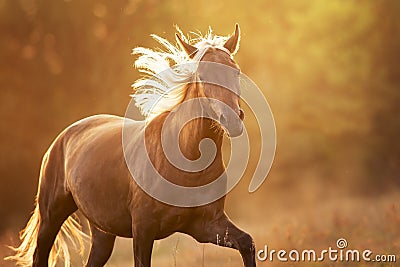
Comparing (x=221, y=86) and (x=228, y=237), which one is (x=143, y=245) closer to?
(x=228, y=237)

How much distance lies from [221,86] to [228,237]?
43.5 inches

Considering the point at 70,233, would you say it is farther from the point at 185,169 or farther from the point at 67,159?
the point at 185,169

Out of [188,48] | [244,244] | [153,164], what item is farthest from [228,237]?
[188,48]

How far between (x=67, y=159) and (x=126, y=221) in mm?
1148

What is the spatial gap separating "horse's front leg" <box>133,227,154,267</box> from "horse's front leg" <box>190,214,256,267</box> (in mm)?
329

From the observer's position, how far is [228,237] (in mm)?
5414

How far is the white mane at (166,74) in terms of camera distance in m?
5.44

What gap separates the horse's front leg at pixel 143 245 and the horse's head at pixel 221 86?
98 cm

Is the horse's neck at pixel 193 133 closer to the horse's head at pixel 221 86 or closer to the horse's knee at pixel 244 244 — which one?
the horse's head at pixel 221 86

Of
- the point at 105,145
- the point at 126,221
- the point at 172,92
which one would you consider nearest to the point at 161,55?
the point at 172,92

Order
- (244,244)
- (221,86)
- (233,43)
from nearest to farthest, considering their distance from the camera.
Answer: (221,86)
(244,244)
(233,43)

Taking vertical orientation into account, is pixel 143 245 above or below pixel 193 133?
below

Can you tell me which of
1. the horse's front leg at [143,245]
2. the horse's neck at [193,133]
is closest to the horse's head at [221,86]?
the horse's neck at [193,133]

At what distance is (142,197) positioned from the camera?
550 cm
